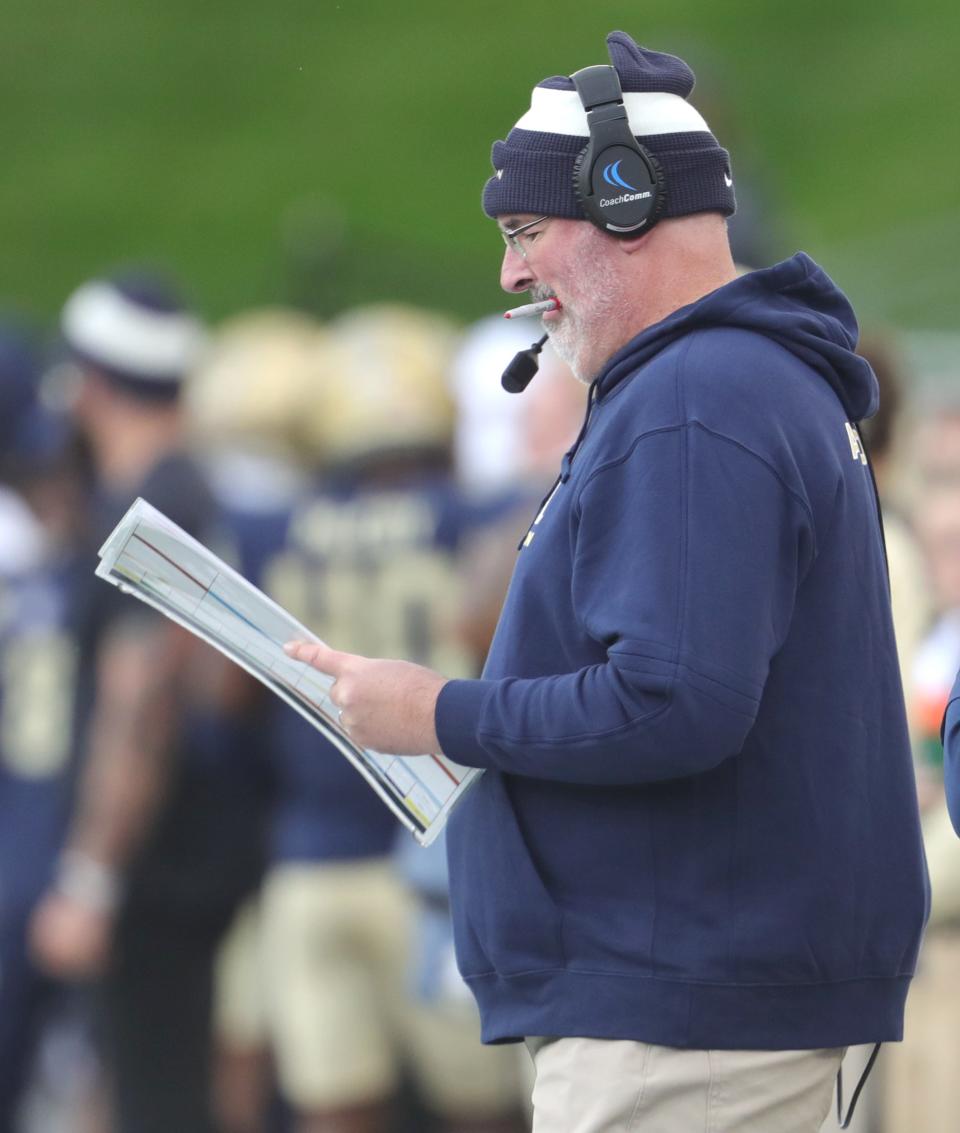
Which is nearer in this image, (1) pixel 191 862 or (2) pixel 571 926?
(2) pixel 571 926

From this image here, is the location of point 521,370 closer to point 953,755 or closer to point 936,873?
point 953,755

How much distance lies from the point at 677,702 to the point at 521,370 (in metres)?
0.64

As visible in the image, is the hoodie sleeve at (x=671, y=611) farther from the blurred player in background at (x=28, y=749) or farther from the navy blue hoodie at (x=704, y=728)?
the blurred player in background at (x=28, y=749)

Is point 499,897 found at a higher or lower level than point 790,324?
lower

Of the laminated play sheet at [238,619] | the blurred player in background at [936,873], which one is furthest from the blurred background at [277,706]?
the laminated play sheet at [238,619]

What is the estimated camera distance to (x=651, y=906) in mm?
2400

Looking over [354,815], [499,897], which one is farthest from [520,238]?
[354,815]

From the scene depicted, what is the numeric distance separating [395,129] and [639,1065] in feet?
55.4

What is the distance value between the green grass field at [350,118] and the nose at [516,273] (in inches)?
506

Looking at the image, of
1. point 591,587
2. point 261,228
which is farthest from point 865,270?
point 261,228

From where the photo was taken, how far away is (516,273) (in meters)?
2.61

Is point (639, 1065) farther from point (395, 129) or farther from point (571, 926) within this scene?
point (395, 129)

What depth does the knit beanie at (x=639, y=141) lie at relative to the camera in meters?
2.54

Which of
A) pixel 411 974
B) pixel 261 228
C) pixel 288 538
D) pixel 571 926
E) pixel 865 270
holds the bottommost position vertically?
pixel 411 974
